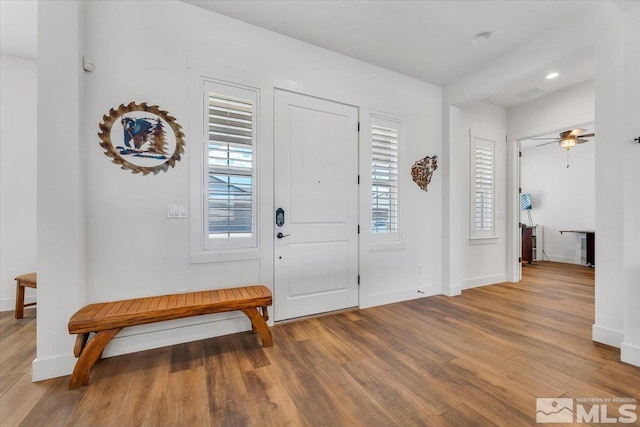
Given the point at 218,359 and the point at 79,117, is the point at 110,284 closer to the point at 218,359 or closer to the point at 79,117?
the point at 218,359

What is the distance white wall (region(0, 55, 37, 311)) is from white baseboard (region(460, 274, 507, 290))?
5.71m

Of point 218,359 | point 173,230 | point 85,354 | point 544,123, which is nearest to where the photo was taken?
point 85,354

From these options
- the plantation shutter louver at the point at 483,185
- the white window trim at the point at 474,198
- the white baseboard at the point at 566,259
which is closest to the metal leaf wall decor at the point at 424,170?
the white window trim at the point at 474,198

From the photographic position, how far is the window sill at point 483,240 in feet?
13.8

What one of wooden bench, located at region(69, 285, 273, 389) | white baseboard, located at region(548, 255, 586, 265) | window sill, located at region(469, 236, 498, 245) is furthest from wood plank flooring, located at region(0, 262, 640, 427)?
white baseboard, located at region(548, 255, 586, 265)

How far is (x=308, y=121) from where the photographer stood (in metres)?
2.98

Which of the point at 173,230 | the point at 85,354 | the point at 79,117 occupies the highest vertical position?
the point at 79,117

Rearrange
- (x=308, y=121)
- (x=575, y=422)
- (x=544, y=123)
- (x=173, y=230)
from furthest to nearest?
(x=544, y=123), (x=308, y=121), (x=173, y=230), (x=575, y=422)

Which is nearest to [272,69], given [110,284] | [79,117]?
[79,117]

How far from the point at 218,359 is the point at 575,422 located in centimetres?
231

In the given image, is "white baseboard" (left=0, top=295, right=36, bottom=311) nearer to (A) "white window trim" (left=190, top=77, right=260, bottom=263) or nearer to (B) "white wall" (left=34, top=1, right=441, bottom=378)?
(B) "white wall" (left=34, top=1, right=441, bottom=378)

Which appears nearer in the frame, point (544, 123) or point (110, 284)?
point (110, 284)

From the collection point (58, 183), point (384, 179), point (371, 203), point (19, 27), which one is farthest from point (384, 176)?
point (19, 27)

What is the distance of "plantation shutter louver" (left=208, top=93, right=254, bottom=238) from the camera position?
8.25 feet
